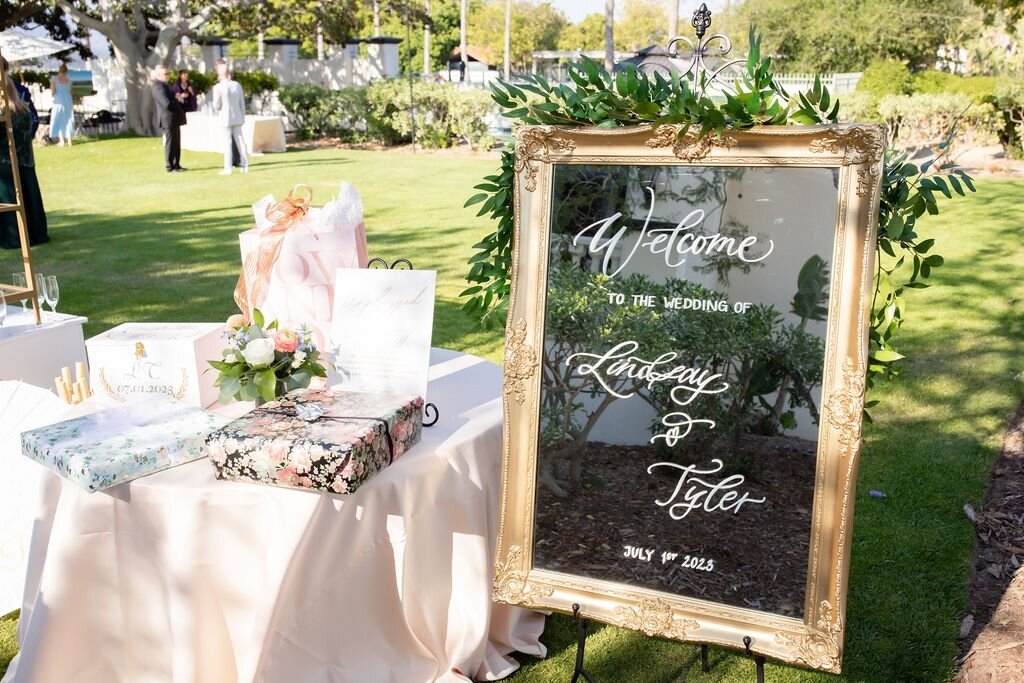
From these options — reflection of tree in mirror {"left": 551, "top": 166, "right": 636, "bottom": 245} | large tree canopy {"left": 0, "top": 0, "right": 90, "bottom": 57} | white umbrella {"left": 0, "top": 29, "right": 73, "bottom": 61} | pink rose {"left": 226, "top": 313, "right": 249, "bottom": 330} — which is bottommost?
pink rose {"left": 226, "top": 313, "right": 249, "bottom": 330}

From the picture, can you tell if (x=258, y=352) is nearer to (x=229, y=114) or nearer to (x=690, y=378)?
(x=690, y=378)

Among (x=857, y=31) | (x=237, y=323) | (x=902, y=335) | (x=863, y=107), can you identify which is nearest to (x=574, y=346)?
(x=237, y=323)

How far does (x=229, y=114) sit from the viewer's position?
1418 cm

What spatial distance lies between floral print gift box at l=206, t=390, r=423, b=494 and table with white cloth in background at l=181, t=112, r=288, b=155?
1655cm

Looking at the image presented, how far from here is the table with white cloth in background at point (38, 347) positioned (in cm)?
375

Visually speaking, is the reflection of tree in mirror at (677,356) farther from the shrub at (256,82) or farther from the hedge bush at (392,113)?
the shrub at (256,82)

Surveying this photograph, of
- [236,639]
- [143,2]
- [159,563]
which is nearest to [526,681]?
[236,639]

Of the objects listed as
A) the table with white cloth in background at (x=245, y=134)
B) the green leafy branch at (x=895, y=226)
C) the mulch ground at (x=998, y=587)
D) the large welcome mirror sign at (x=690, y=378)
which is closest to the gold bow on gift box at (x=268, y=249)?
the large welcome mirror sign at (x=690, y=378)

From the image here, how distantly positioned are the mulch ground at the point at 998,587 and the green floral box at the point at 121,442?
2435 mm

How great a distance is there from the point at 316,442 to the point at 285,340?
0.47 m

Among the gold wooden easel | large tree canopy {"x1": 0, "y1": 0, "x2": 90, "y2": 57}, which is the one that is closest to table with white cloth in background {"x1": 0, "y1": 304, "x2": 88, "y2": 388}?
the gold wooden easel

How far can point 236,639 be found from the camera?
224 cm

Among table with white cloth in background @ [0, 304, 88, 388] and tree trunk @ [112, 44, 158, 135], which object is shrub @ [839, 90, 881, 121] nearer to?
table with white cloth in background @ [0, 304, 88, 388]

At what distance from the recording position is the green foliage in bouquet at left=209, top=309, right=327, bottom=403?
2.39 m
